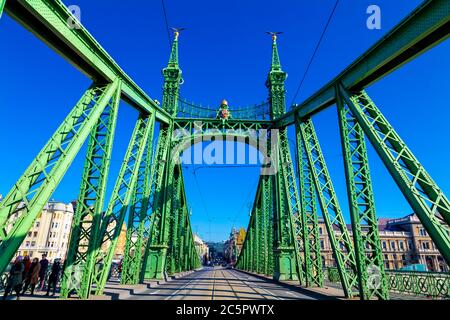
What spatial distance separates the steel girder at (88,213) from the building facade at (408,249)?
55875mm

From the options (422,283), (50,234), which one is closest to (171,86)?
(422,283)

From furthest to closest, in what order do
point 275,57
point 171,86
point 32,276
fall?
1. point 275,57
2. point 171,86
3. point 32,276

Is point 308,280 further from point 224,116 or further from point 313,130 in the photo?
point 224,116

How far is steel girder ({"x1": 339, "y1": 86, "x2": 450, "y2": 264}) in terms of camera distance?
6.54 metres

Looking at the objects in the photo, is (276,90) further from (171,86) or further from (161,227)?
(161,227)

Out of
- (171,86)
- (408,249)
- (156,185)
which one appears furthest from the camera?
(408,249)

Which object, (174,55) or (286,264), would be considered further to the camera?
(174,55)

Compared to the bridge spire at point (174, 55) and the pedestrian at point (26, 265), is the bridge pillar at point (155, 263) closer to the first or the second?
the pedestrian at point (26, 265)

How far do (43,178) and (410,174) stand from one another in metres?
10.3

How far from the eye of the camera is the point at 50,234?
63438mm
